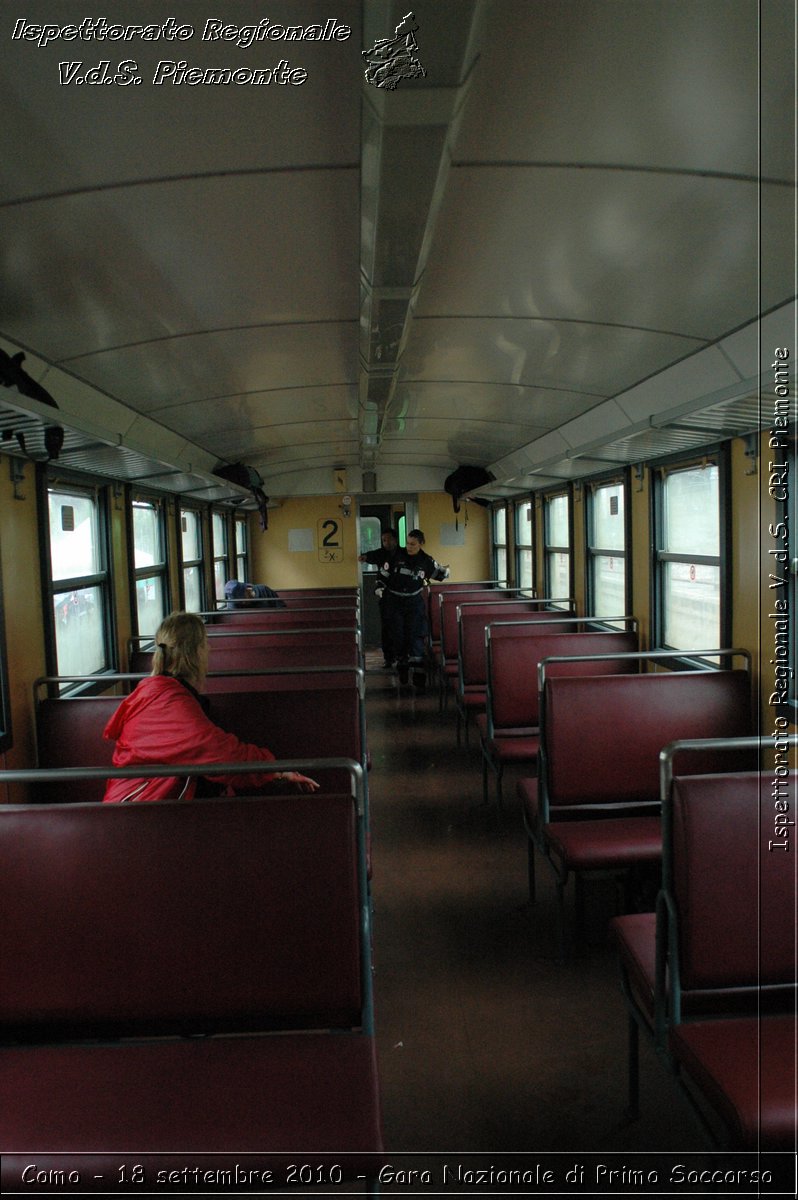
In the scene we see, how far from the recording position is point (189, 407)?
5512mm

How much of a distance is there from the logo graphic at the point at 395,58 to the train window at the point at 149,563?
17.0 feet

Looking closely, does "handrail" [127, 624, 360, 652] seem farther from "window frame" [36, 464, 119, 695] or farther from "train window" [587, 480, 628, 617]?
"train window" [587, 480, 628, 617]

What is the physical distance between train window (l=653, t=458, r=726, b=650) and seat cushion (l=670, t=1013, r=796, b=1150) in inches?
101

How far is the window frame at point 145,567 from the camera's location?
20.3ft

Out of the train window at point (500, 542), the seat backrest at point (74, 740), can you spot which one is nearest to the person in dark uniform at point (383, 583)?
the train window at point (500, 542)

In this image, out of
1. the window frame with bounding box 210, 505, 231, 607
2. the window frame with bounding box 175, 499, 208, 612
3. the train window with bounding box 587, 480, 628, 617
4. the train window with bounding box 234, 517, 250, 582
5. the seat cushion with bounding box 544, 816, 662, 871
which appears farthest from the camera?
the train window with bounding box 234, 517, 250, 582

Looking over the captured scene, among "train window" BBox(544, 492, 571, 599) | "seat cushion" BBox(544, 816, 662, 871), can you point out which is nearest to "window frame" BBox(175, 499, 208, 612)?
"train window" BBox(544, 492, 571, 599)

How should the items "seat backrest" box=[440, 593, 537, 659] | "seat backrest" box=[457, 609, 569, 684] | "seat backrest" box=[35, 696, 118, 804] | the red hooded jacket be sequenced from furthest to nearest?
1. "seat backrest" box=[440, 593, 537, 659]
2. "seat backrest" box=[457, 609, 569, 684]
3. "seat backrest" box=[35, 696, 118, 804]
4. the red hooded jacket

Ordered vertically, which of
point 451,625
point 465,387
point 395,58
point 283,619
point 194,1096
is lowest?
point 194,1096

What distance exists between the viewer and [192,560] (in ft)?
29.2

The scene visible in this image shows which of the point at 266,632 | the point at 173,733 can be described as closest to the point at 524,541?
the point at 266,632

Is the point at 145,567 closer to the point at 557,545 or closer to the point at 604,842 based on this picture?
the point at 557,545

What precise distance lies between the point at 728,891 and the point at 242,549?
35.3 feet

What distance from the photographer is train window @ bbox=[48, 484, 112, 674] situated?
482 cm
